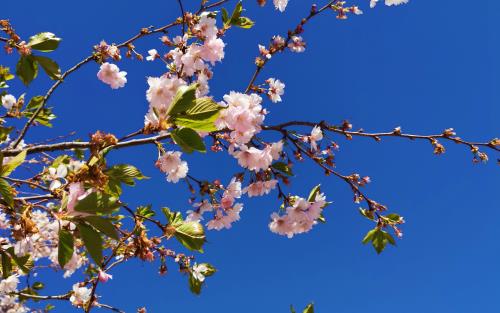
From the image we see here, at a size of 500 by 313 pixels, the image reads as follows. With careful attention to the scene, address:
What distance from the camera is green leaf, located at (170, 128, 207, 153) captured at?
5.08ft

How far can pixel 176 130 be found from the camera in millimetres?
1556

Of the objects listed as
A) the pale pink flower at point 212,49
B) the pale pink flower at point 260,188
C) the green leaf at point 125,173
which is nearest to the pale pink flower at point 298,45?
the pale pink flower at point 212,49

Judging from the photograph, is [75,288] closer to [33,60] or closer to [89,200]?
[33,60]

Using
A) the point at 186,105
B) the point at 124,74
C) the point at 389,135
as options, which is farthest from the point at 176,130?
the point at 124,74

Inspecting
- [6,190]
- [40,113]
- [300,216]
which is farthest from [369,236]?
[40,113]

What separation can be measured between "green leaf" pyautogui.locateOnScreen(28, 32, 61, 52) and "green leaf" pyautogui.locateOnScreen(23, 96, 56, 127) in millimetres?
1178

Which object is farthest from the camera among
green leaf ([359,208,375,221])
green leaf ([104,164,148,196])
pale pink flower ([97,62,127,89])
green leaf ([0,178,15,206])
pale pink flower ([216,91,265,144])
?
pale pink flower ([97,62,127,89])

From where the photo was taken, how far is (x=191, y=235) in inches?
76.7

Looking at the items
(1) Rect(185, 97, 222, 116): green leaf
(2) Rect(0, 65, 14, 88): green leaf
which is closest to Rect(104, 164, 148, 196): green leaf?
(1) Rect(185, 97, 222, 116): green leaf

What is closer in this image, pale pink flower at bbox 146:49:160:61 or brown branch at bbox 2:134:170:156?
brown branch at bbox 2:134:170:156

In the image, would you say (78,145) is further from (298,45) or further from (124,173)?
(298,45)

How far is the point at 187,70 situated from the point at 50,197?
1.40 meters

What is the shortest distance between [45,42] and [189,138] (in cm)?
174

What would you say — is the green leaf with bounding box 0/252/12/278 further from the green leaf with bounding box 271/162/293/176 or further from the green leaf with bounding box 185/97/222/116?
the green leaf with bounding box 271/162/293/176
